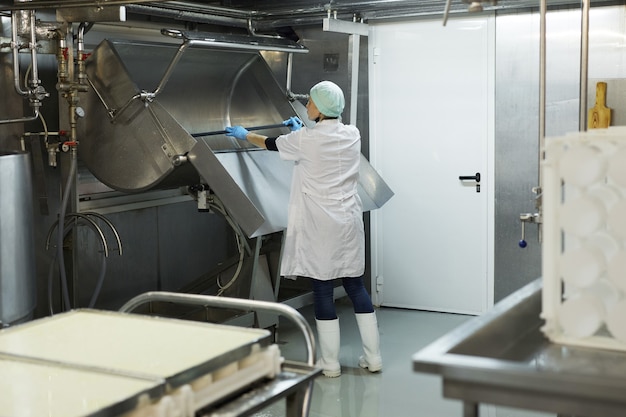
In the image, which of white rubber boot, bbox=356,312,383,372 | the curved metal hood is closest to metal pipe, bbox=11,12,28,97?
the curved metal hood

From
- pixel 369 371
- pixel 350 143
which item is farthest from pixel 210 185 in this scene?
pixel 369 371

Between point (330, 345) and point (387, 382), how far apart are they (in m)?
0.33

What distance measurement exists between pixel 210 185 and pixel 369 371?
1.23m

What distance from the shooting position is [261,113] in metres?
5.31

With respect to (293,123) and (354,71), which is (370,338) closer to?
(293,123)

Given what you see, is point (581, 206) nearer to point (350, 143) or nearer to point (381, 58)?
point (350, 143)

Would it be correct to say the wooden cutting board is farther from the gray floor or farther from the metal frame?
the metal frame

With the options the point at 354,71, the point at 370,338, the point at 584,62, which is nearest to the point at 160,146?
the point at 370,338

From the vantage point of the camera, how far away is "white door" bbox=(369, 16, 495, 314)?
537cm

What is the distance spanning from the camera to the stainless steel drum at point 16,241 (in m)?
3.75

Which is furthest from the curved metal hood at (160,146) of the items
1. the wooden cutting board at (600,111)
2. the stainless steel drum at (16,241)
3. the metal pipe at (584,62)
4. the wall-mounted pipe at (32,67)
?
the metal pipe at (584,62)

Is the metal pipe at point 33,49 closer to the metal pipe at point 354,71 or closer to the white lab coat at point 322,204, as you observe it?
the white lab coat at point 322,204

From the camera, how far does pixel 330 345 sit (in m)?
4.32

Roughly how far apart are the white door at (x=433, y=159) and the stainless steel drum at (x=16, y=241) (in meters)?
2.44
